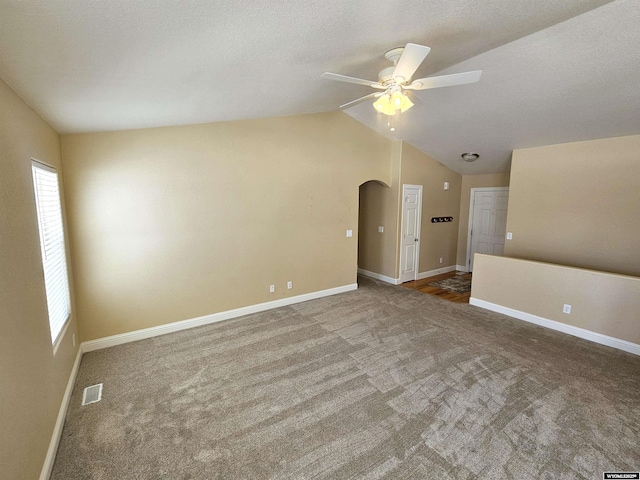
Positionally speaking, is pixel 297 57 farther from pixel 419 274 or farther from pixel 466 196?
pixel 466 196

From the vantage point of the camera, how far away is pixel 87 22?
1.29 m

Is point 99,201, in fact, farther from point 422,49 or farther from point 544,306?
point 544,306

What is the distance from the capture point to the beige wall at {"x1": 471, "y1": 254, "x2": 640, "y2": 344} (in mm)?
3370

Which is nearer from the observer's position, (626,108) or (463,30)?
(463,30)

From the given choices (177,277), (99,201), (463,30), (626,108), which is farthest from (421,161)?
(99,201)

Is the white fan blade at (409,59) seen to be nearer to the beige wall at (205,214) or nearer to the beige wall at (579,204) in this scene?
the beige wall at (205,214)

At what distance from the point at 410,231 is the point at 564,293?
107 inches

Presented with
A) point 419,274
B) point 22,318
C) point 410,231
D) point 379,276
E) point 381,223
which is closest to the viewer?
point 22,318

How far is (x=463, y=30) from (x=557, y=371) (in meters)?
3.32

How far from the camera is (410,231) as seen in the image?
6.00m

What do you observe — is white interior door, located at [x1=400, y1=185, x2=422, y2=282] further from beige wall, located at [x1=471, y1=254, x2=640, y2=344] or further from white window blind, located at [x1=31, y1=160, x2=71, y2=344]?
white window blind, located at [x1=31, y1=160, x2=71, y2=344]

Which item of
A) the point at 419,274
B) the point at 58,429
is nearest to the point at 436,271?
the point at 419,274

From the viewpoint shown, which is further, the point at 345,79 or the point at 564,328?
the point at 564,328

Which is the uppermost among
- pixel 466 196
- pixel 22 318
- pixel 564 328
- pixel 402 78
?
pixel 402 78
